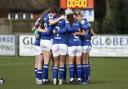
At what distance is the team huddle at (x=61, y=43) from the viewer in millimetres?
19328

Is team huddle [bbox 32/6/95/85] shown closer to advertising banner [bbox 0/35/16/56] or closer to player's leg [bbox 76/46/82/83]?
player's leg [bbox 76/46/82/83]

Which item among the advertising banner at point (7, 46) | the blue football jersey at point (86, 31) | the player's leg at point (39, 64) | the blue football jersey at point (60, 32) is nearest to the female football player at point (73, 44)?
the blue football jersey at point (60, 32)

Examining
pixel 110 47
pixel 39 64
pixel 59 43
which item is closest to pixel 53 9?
pixel 59 43

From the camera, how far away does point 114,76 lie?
80.2 feet

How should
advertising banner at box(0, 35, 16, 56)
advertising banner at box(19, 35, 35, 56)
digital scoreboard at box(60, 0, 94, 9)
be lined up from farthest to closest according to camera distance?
1. advertising banner at box(0, 35, 16, 56)
2. advertising banner at box(19, 35, 35, 56)
3. digital scoreboard at box(60, 0, 94, 9)

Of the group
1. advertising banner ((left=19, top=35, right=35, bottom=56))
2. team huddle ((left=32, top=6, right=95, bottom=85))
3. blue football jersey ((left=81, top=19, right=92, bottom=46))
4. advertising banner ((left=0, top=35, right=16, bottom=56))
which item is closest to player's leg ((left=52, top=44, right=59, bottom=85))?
team huddle ((left=32, top=6, right=95, bottom=85))

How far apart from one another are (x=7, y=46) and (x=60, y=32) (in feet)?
78.8

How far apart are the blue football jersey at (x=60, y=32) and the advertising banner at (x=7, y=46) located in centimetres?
2362

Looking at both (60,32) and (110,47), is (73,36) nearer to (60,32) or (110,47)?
(60,32)

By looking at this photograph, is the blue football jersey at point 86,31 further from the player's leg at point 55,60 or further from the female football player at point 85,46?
the player's leg at point 55,60

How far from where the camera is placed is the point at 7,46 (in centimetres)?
4303

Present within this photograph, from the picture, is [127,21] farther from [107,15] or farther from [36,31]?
[36,31]

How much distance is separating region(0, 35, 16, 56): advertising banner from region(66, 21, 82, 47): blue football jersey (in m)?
23.4

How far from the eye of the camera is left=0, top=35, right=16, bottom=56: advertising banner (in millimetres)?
42938
